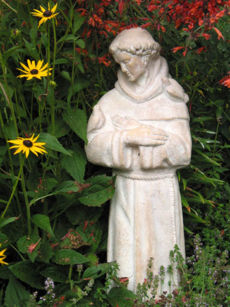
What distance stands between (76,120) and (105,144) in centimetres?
22

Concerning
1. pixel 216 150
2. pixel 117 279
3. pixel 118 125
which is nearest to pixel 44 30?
pixel 118 125

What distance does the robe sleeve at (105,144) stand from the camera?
248 cm

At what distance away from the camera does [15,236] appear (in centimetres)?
259

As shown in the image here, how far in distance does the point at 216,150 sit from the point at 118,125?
1.21 m

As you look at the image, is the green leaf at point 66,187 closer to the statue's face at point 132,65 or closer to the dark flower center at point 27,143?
the dark flower center at point 27,143

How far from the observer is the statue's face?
2488mm

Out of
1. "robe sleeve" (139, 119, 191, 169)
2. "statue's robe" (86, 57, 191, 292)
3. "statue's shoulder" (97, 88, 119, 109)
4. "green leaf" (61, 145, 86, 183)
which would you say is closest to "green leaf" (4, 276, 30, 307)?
"statue's robe" (86, 57, 191, 292)

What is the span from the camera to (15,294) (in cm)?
254

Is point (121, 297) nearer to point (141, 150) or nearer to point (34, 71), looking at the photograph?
point (141, 150)

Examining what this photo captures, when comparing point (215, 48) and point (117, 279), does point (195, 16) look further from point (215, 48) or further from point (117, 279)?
point (117, 279)

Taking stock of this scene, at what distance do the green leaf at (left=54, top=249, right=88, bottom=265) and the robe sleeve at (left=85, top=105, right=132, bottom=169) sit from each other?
48cm

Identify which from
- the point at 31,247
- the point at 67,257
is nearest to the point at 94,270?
the point at 67,257

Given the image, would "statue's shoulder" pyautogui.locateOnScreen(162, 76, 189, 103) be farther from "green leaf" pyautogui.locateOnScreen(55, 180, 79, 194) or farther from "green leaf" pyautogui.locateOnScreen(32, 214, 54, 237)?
"green leaf" pyautogui.locateOnScreen(32, 214, 54, 237)

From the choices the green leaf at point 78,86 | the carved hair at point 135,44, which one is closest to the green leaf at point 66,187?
the green leaf at point 78,86
